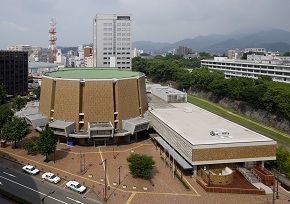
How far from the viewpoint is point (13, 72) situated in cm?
9338

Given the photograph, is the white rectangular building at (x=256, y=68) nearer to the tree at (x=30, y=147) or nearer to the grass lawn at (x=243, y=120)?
the grass lawn at (x=243, y=120)

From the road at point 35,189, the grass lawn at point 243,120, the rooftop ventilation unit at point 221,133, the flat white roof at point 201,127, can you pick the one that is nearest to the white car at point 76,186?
the road at point 35,189

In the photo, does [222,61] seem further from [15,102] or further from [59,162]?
[59,162]

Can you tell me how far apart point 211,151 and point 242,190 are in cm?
626

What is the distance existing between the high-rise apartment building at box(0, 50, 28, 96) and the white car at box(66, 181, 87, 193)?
2574 inches

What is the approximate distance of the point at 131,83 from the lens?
2210 inches

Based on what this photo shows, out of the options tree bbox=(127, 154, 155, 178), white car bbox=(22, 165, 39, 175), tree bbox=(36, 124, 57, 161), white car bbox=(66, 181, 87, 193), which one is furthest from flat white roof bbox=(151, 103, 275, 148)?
white car bbox=(22, 165, 39, 175)

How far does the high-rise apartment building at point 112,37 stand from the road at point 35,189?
9073 cm

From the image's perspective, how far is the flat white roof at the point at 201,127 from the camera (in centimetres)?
4053

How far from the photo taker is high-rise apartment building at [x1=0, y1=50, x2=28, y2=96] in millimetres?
90000

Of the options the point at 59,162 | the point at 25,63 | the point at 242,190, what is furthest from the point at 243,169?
the point at 25,63

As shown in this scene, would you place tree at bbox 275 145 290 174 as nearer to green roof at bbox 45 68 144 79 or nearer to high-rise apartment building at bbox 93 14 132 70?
green roof at bbox 45 68 144 79

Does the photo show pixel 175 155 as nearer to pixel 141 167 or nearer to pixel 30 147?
pixel 141 167

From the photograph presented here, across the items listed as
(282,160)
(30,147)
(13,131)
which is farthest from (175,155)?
(13,131)
